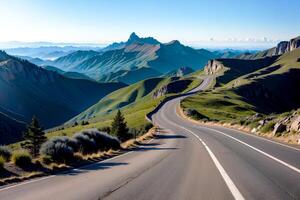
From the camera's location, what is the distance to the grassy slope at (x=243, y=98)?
101550mm

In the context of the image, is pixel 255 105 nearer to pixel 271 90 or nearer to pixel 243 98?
pixel 243 98

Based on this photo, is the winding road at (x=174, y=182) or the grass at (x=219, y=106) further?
the grass at (x=219, y=106)

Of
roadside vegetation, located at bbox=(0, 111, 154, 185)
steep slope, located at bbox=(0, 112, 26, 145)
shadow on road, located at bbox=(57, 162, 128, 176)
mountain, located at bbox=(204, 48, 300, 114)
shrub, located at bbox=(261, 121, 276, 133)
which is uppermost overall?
mountain, located at bbox=(204, 48, 300, 114)

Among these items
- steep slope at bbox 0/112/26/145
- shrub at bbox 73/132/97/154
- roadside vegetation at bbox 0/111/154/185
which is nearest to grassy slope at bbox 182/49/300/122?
roadside vegetation at bbox 0/111/154/185

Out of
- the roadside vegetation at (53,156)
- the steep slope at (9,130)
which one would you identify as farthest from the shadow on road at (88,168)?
the steep slope at (9,130)

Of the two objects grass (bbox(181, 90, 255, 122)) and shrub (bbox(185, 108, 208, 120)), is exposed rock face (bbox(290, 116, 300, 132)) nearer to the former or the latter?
shrub (bbox(185, 108, 208, 120))

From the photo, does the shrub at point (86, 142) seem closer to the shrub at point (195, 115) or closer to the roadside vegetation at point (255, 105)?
the roadside vegetation at point (255, 105)

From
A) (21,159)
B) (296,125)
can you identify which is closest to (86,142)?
(21,159)

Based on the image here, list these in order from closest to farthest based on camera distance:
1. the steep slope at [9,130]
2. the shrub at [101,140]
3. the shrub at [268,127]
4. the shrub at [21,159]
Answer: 1. the shrub at [21,159]
2. the shrub at [101,140]
3. the shrub at [268,127]
4. the steep slope at [9,130]

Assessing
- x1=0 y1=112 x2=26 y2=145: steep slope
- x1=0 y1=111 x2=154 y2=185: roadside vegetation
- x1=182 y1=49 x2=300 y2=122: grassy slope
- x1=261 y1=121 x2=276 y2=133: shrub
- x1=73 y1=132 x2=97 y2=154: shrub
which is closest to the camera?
x1=0 y1=111 x2=154 y2=185: roadside vegetation

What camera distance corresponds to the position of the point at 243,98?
443 ft

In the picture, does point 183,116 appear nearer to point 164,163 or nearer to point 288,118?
point 288,118

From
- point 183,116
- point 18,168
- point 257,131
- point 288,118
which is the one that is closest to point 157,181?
point 18,168

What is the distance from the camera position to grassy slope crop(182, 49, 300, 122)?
101550mm
